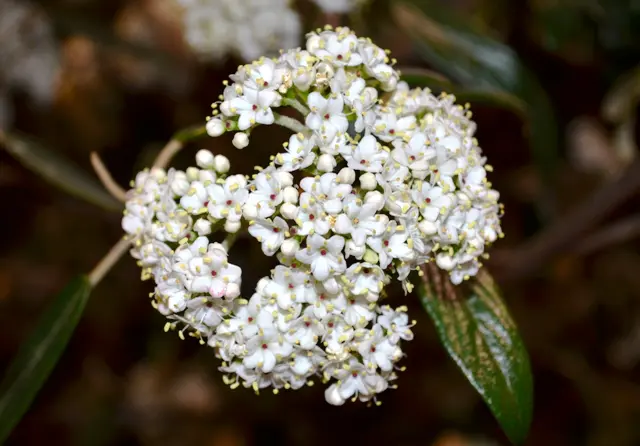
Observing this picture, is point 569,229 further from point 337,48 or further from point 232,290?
point 232,290

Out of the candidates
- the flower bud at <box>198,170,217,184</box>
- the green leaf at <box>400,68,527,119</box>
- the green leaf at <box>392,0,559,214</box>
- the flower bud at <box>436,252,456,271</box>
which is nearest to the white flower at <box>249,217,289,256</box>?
the flower bud at <box>198,170,217,184</box>

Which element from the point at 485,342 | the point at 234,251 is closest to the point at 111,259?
the point at 485,342

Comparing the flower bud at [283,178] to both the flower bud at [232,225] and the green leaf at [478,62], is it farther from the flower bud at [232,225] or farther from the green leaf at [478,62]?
the green leaf at [478,62]

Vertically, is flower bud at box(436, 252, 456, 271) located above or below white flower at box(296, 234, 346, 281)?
above

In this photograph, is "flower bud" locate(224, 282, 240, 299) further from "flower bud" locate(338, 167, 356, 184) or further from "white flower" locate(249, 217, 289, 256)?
"flower bud" locate(338, 167, 356, 184)

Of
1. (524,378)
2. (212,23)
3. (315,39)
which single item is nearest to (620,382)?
(524,378)

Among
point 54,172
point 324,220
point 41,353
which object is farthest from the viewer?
point 54,172
